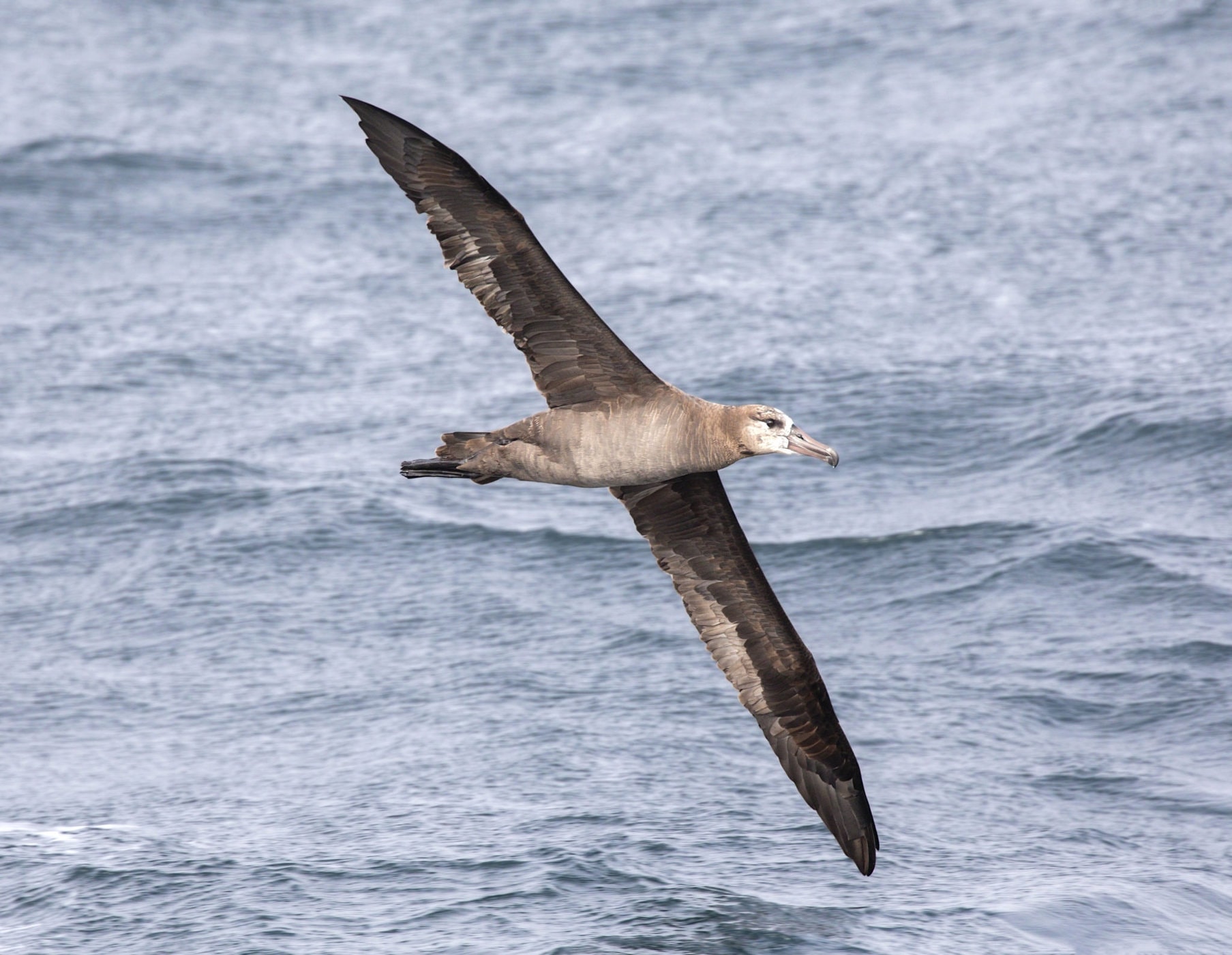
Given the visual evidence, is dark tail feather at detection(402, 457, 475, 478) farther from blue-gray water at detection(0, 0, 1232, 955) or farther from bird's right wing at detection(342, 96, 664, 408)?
blue-gray water at detection(0, 0, 1232, 955)

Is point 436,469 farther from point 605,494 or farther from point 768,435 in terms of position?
point 605,494

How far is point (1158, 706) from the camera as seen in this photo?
19359 mm

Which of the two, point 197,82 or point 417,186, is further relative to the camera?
point 197,82

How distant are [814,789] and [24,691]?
29.7 feet

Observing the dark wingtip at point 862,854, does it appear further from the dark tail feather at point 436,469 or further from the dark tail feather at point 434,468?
the dark tail feather at point 434,468

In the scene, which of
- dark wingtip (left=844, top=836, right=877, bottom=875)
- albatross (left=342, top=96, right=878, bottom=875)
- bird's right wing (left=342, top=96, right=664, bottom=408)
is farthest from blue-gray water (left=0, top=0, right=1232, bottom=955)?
bird's right wing (left=342, top=96, right=664, bottom=408)

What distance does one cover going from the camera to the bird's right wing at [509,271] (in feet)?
42.3

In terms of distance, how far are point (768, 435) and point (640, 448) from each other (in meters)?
0.97

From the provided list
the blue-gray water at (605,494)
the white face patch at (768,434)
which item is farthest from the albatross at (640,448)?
the blue-gray water at (605,494)

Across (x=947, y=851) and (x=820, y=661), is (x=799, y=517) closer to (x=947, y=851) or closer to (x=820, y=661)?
(x=820, y=661)

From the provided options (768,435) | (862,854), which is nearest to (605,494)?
(862,854)

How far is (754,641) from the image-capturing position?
49.8 ft

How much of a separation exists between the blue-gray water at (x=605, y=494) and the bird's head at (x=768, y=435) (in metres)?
4.31

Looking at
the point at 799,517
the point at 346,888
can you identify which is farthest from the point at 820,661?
the point at 346,888
